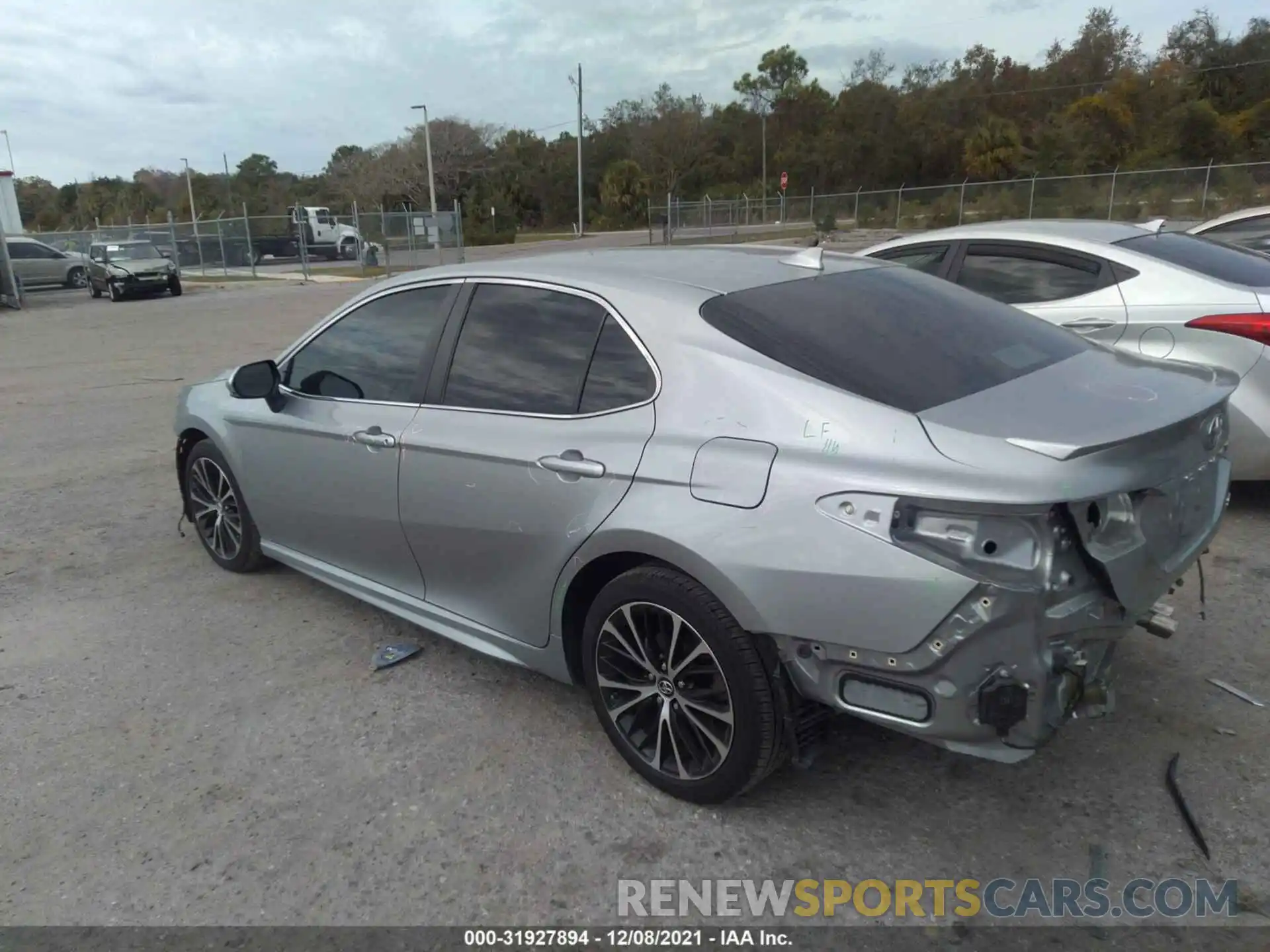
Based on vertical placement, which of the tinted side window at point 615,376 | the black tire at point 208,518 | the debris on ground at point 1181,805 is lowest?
the debris on ground at point 1181,805

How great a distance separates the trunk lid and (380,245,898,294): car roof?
92cm

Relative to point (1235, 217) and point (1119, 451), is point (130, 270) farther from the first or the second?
point (1119, 451)

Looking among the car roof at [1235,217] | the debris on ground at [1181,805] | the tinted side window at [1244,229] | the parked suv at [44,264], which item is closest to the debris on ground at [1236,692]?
the debris on ground at [1181,805]

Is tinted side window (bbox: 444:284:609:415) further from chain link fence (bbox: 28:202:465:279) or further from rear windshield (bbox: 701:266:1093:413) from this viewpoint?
chain link fence (bbox: 28:202:465:279)

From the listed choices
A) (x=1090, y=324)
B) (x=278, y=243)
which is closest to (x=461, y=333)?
(x=1090, y=324)

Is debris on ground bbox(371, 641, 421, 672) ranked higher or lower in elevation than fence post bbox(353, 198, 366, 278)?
lower

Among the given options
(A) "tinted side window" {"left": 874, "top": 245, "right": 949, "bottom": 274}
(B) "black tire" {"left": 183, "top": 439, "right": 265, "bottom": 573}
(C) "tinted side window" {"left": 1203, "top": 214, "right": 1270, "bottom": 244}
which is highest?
(C) "tinted side window" {"left": 1203, "top": 214, "right": 1270, "bottom": 244}

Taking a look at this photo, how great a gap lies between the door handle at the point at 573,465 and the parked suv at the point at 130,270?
24.8 meters

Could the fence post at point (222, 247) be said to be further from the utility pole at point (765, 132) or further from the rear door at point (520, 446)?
the utility pole at point (765, 132)

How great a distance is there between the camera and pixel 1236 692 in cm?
353

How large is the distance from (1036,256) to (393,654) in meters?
4.33

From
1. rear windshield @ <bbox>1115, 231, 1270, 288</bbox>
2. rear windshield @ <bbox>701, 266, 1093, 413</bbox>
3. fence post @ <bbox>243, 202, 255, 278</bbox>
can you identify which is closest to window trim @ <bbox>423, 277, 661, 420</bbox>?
rear windshield @ <bbox>701, 266, 1093, 413</bbox>

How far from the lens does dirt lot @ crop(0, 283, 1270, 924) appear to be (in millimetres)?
2705

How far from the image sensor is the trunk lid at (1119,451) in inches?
92.7
